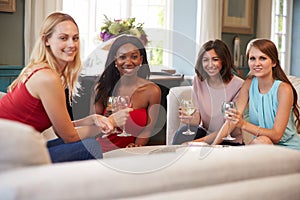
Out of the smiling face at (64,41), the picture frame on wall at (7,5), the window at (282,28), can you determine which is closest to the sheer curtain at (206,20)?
the window at (282,28)

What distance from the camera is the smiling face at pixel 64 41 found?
2357 mm

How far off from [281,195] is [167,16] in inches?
178

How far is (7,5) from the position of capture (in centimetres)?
420

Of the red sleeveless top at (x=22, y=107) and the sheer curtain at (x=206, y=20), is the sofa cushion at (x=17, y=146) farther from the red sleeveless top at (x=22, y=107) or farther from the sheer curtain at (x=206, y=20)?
the sheer curtain at (x=206, y=20)

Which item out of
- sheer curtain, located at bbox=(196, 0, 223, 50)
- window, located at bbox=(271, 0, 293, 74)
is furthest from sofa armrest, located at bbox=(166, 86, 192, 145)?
window, located at bbox=(271, 0, 293, 74)

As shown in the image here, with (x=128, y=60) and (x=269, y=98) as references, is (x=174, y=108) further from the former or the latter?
(x=128, y=60)

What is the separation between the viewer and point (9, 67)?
4082 millimetres

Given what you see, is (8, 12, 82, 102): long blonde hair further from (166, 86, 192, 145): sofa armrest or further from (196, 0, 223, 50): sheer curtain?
(196, 0, 223, 50): sheer curtain

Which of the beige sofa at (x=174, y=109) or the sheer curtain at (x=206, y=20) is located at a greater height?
the sheer curtain at (x=206, y=20)

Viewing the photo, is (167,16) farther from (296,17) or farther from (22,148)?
(22,148)

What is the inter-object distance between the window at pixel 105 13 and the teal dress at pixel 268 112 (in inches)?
76.7

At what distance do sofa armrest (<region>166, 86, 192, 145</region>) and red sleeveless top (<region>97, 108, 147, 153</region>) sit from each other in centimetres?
28

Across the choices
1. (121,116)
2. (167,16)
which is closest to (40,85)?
(121,116)

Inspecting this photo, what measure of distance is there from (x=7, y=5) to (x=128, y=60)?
93.0 inches
